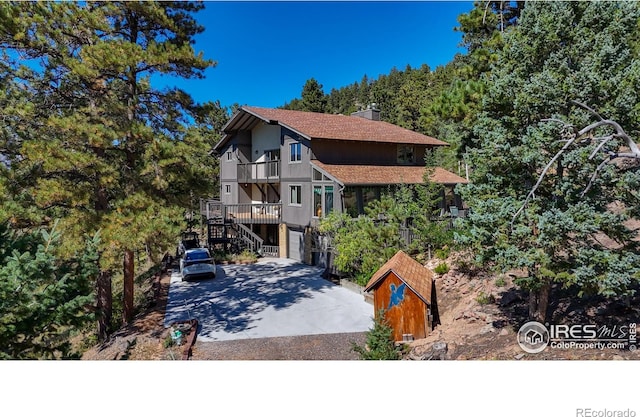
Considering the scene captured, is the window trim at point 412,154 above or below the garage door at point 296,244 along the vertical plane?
above

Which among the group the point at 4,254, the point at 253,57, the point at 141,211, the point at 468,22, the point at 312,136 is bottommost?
the point at 4,254

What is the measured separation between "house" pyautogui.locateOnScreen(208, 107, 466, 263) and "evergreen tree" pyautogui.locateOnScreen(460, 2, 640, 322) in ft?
27.5

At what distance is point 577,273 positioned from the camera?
528 cm

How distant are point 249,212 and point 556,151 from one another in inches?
669

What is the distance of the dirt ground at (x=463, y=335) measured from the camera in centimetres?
618

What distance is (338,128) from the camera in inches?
701

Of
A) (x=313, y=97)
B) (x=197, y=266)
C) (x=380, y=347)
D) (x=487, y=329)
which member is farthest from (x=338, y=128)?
(x=313, y=97)

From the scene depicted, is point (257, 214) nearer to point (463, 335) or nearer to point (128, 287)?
point (128, 287)

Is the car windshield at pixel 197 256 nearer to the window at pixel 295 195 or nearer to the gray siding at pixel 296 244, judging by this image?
the gray siding at pixel 296 244

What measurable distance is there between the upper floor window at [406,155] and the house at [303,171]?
0.05m

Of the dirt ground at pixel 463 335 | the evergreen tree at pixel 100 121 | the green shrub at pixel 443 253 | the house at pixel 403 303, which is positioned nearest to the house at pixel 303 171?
the green shrub at pixel 443 253
